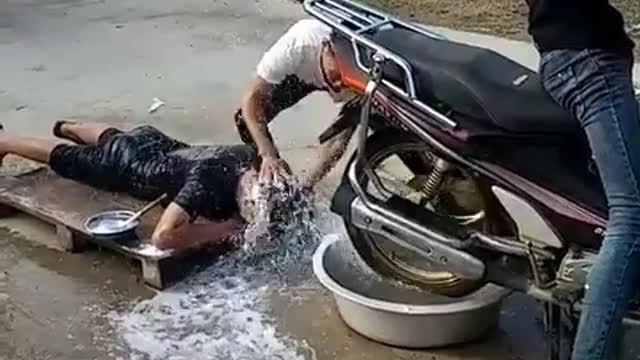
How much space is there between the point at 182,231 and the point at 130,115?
195 cm

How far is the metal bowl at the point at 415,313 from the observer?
12.2ft

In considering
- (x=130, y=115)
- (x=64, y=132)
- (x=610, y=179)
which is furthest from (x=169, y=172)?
(x=610, y=179)

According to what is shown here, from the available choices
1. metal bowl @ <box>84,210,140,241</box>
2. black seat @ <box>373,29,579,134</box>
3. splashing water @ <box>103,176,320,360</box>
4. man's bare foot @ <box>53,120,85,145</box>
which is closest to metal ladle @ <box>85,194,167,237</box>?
metal bowl @ <box>84,210,140,241</box>

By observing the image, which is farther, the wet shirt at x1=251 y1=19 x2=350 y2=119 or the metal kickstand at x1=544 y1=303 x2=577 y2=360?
the wet shirt at x1=251 y1=19 x2=350 y2=119

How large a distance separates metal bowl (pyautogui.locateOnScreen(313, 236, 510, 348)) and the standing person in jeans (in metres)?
0.65

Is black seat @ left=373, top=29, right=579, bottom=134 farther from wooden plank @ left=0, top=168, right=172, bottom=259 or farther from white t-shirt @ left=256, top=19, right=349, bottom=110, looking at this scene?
wooden plank @ left=0, top=168, right=172, bottom=259

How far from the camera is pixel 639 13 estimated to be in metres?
7.72

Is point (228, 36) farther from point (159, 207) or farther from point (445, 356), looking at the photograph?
point (445, 356)

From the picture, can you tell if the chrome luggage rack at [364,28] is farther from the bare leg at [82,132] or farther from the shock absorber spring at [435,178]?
the bare leg at [82,132]

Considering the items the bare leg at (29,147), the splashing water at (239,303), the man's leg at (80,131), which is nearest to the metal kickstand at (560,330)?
the splashing water at (239,303)

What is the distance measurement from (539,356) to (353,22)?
44.7 inches

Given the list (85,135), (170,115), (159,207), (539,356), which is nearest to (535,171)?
(539,356)

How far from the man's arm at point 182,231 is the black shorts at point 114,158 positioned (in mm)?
296

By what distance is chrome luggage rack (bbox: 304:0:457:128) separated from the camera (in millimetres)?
3558
